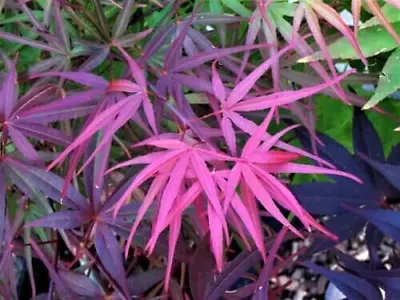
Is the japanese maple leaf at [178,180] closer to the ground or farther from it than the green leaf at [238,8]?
closer to the ground

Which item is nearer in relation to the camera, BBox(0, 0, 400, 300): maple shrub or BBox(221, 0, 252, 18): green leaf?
BBox(0, 0, 400, 300): maple shrub

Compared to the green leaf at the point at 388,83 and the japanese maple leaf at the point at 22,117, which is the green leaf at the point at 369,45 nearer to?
the green leaf at the point at 388,83

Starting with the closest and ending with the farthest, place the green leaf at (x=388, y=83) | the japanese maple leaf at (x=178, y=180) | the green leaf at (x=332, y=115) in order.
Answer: the japanese maple leaf at (x=178, y=180)
the green leaf at (x=388, y=83)
the green leaf at (x=332, y=115)

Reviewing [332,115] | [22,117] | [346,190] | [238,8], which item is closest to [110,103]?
[22,117]

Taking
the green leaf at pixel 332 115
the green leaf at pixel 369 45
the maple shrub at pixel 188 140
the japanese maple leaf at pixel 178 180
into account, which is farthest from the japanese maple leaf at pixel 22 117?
the green leaf at pixel 332 115

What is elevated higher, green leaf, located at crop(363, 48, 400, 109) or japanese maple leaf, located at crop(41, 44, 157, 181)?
japanese maple leaf, located at crop(41, 44, 157, 181)

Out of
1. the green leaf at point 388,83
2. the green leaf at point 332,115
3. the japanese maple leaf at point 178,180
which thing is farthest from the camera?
the green leaf at point 332,115

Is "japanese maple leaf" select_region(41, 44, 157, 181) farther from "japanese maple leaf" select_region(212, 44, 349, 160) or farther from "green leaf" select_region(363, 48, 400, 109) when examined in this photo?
"green leaf" select_region(363, 48, 400, 109)

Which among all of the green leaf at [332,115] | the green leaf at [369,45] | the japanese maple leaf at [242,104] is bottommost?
the green leaf at [332,115]

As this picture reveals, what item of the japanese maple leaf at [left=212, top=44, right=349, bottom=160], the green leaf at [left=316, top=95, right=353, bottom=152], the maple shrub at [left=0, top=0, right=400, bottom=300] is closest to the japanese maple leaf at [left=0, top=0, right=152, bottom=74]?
the maple shrub at [left=0, top=0, right=400, bottom=300]

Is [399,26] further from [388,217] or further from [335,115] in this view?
[335,115]
